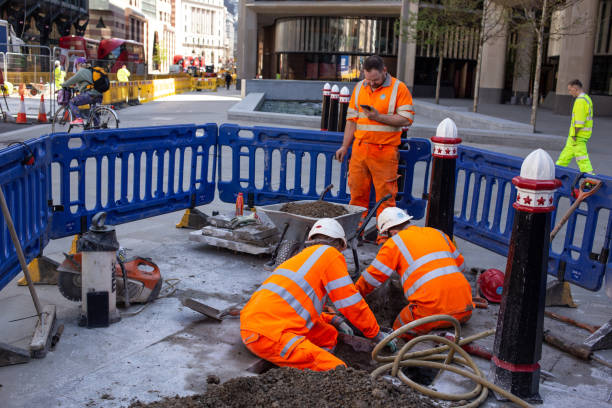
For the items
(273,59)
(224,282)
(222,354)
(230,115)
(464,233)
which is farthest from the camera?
(273,59)

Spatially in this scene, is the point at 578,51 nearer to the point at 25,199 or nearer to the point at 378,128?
the point at 378,128

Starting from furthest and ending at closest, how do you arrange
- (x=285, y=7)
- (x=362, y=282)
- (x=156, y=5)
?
1. (x=156, y=5)
2. (x=285, y=7)
3. (x=362, y=282)

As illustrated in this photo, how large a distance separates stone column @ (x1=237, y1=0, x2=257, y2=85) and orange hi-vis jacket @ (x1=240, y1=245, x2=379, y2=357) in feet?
143

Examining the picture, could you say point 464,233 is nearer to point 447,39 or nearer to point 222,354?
point 222,354

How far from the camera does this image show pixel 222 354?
14.9 ft

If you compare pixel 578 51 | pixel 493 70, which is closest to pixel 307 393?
pixel 578 51

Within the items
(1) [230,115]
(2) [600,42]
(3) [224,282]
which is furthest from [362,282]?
(2) [600,42]

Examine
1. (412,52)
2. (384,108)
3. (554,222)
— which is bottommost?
(554,222)

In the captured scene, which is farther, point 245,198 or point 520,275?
point 245,198

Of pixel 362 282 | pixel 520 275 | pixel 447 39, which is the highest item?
pixel 447 39

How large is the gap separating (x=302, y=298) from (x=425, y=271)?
1.12 m

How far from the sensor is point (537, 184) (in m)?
3.80

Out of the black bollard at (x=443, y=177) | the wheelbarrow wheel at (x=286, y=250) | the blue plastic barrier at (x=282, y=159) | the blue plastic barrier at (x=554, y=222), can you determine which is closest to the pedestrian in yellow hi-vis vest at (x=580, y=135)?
the blue plastic barrier at (x=554, y=222)

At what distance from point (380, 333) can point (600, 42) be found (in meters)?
32.0
